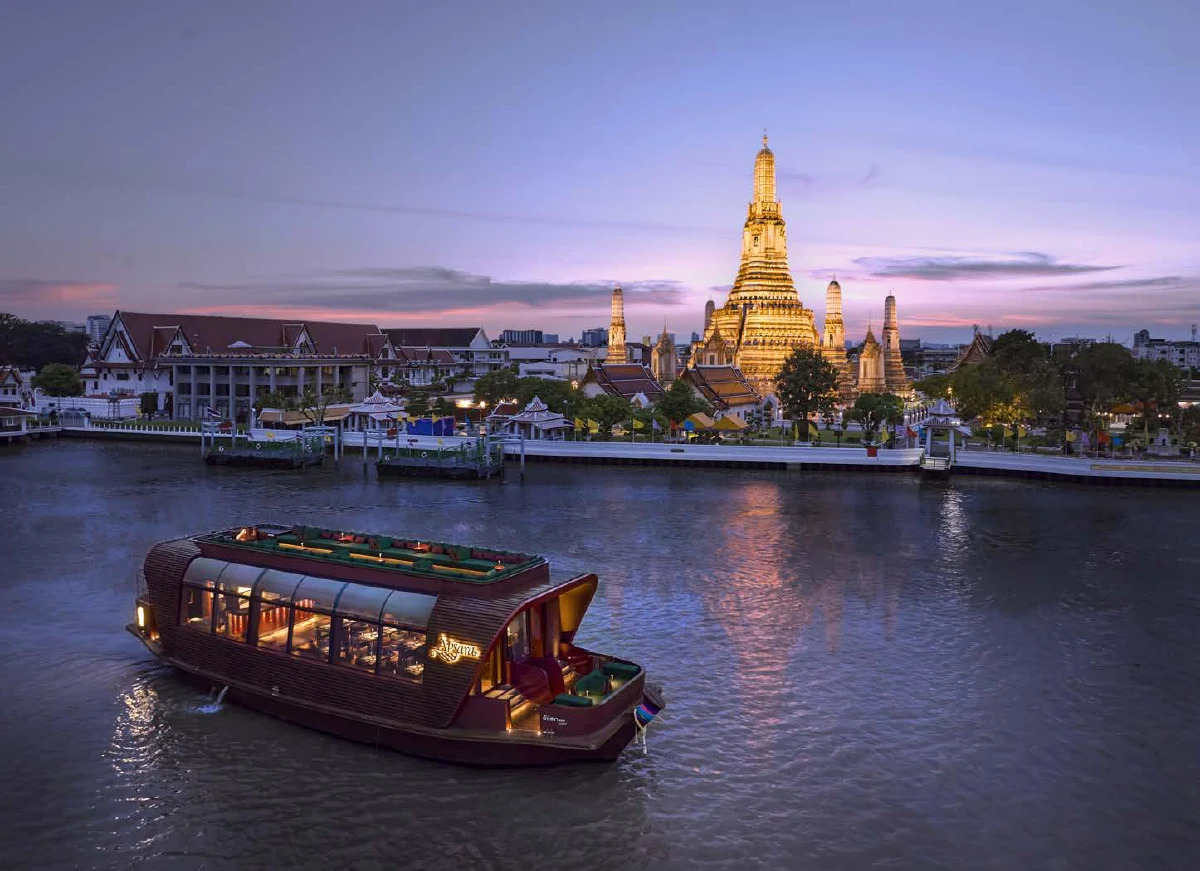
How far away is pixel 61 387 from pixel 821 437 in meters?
67.4

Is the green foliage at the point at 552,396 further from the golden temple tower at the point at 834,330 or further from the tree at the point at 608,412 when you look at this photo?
the golden temple tower at the point at 834,330

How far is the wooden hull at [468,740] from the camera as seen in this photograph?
13.8 m

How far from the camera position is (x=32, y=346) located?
11375cm

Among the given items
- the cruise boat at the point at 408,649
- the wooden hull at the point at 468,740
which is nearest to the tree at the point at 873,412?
the cruise boat at the point at 408,649

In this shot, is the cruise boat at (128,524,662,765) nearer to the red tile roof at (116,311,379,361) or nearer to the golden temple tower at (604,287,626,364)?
the red tile roof at (116,311,379,361)

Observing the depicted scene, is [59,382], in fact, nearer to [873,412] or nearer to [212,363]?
[212,363]

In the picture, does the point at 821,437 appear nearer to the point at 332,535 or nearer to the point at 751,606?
the point at 751,606

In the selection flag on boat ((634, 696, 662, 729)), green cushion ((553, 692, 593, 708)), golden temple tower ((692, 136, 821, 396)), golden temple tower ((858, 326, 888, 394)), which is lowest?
flag on boat ((634, 696, 662, 729))

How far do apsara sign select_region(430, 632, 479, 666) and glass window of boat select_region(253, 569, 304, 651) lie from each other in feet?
10.7

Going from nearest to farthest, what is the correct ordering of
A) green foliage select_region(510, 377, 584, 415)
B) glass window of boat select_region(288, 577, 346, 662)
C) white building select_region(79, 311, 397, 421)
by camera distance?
glass window of boat select_region(288, 577, 346, 662), green foliage select_region(510, 377, 584, 415), white building select_region(79, 311, 397, 421)

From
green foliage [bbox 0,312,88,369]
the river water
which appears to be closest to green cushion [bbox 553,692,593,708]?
the river water

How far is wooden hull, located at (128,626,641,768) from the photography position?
13.8 m

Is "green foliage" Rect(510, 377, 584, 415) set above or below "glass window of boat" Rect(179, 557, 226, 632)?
above

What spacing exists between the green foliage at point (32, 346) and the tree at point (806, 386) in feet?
301
